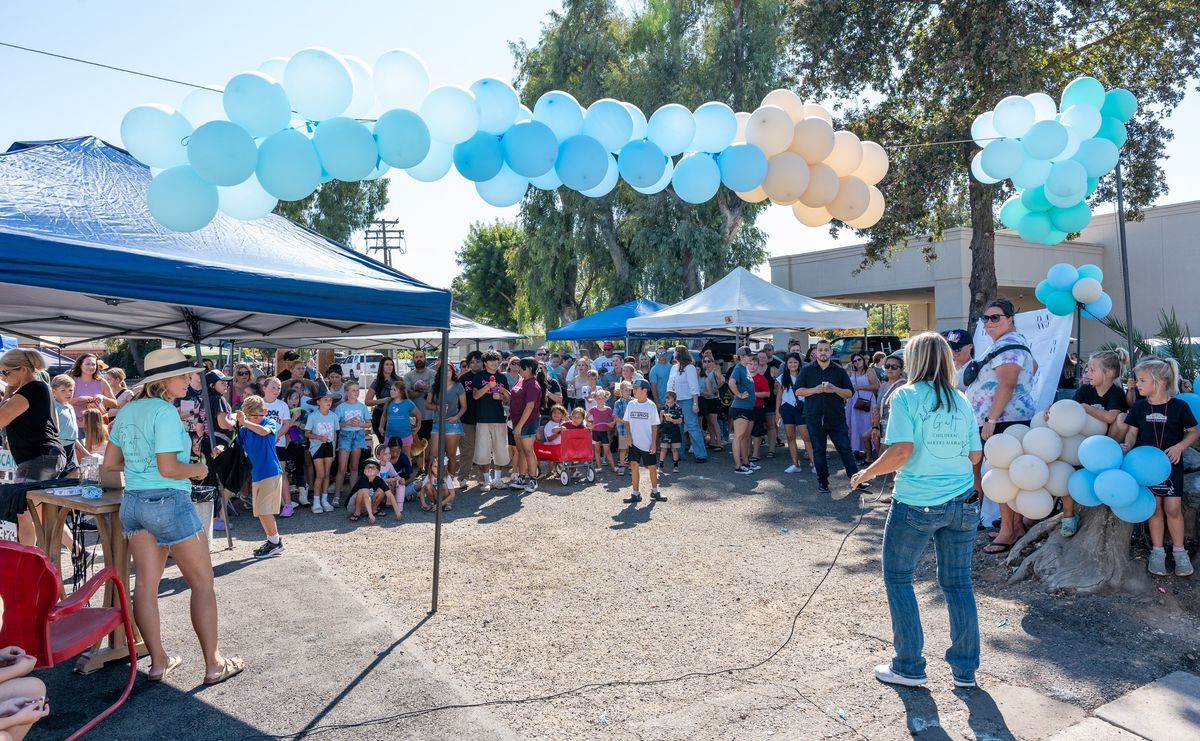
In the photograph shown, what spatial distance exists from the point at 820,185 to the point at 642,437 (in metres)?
3.98

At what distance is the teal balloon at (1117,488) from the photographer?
482 cm

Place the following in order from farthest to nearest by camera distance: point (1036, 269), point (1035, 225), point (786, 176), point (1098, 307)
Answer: point (1036, 269) → point (1098, 307) → point (1035, 225) → point (786, 176)

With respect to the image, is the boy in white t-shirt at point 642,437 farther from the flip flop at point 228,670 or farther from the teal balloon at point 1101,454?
the flip flop at point 228,670

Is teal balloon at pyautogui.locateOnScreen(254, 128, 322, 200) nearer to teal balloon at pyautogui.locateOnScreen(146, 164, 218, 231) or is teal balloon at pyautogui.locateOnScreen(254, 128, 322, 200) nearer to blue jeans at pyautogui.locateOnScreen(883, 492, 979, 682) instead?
teal balloon at pyautogui.locateOnScreen(146, 164, 218, 231)

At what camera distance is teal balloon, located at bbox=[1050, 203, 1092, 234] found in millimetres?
5906

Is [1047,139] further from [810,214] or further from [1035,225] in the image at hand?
[810,214]

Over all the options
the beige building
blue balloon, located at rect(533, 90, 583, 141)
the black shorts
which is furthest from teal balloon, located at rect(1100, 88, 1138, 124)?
the beige building

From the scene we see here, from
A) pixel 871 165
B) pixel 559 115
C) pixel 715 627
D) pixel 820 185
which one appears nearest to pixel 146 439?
pixel 559 115

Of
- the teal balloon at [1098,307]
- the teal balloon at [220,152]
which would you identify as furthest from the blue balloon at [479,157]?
the teal balloon at [1098,307]

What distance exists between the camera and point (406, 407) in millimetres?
9555

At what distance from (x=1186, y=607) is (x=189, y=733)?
5651 millimetres

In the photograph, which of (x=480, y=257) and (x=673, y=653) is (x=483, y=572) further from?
(x=480, y=257)

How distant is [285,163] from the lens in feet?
14.1

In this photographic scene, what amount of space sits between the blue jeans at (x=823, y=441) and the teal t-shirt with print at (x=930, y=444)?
5.40 m
